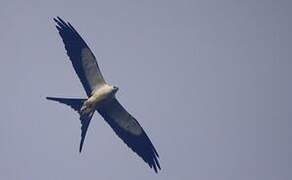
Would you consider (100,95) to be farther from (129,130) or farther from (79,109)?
(129,130)

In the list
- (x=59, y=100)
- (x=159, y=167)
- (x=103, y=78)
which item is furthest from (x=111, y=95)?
(x=159, y=167)

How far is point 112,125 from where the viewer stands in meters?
23.2

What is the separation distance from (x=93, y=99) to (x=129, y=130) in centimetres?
224

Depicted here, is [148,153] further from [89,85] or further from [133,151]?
[89,85]

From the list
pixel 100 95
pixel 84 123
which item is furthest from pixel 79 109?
pixel 100 95

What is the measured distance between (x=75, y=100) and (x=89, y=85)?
42.8 inches

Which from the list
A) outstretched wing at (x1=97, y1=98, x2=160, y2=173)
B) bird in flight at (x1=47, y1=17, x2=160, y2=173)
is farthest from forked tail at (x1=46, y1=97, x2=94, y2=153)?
outstretched wing at (x1=97, y1=98, x2=160, y2=173)

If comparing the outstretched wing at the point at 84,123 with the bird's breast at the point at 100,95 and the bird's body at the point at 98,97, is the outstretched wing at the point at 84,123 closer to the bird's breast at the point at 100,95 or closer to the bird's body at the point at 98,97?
the bird's body at the point at 98,97

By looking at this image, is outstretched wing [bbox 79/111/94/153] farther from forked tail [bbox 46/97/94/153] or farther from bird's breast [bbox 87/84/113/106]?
bird's breast [bbox 87/84/113/106]

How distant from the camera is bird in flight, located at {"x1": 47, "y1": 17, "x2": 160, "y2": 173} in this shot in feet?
71.7

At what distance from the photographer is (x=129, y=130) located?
76.3 ft

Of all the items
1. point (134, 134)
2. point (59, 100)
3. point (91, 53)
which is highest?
point (91, 53)

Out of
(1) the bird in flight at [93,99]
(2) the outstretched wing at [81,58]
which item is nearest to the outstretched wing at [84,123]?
(1) the bird in flight at [93,99]

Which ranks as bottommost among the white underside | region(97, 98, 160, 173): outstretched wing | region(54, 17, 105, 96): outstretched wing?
region(97, 98, 160, 173): outstretched wing
